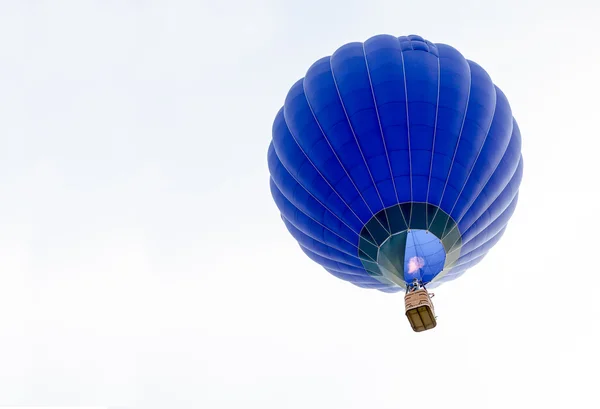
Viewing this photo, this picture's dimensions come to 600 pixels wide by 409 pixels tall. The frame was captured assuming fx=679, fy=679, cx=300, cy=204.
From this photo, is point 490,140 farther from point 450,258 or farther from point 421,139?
point 450,258

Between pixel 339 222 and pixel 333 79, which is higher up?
pixel 333 79

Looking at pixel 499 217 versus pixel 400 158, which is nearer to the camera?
pixel 400 158

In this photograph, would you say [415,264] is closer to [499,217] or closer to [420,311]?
[420,311]

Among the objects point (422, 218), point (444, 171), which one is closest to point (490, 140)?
point (444, 171)

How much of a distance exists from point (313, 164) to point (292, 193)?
4.04 feet

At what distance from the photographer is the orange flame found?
16406mm

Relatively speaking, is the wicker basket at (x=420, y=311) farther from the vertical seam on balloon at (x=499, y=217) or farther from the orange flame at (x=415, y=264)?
the vertical seam on balloon at (x=499, y=217)

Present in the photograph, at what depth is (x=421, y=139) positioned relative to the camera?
53.8 feet

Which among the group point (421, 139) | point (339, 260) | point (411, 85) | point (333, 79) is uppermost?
point (333, 79)

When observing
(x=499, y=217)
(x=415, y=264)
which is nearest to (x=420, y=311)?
(x=415, y=264)

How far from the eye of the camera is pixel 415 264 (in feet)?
54.0

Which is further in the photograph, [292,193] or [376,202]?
[292,193]

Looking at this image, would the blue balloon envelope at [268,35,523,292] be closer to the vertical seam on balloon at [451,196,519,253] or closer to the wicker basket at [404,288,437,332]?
the vertical seam on balloon at [451,196,519,253]

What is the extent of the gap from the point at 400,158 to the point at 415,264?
2.59 metres
